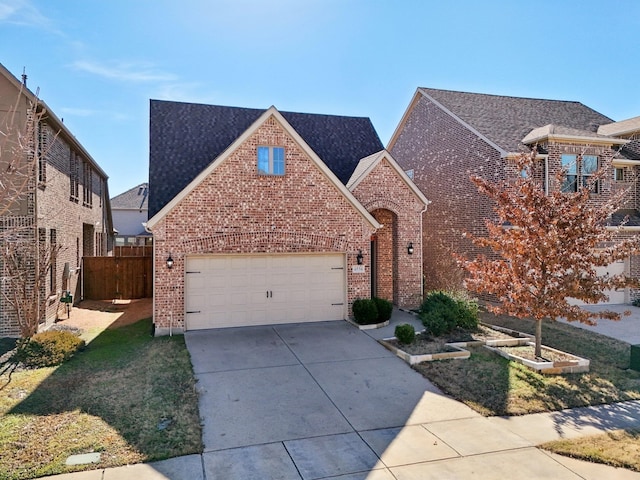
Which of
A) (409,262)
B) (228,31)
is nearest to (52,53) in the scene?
(228,31)

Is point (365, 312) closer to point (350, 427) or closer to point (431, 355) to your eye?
point (431, 355)

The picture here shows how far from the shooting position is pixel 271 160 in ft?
44.1

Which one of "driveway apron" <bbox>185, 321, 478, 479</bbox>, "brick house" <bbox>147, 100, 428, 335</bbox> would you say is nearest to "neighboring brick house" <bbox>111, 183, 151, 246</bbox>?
"brick house" <bbox>147, 100, 428, 335</bbox>

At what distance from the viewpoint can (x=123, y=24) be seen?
10469mm

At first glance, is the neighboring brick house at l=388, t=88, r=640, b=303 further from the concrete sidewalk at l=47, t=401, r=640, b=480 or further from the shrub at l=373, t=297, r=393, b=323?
the concrete sidewalk at l=47, t=401, r=640, b=480

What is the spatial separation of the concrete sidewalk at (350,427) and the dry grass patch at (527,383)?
310 millimetres

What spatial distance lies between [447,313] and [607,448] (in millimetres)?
5957

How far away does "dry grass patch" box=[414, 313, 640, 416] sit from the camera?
8.23 meters

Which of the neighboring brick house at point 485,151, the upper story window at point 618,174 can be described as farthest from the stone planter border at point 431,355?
the upper story window at point 618,174

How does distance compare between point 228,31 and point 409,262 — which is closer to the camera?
point 228,31

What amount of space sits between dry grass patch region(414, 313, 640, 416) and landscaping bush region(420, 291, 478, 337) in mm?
1091

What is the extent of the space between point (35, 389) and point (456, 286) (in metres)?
14.7

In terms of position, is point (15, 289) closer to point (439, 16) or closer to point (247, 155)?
point (247, 155)

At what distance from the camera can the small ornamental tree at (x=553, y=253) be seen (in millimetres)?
9867
